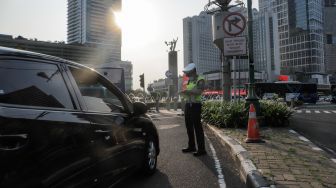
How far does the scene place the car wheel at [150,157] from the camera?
16.3ft

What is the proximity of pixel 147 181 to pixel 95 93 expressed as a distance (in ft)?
5.41

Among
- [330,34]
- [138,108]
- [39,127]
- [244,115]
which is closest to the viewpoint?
[39,127]

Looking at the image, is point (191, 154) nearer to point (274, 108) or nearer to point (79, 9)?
point (274, 108)

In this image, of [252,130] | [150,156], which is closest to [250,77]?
[252,130]

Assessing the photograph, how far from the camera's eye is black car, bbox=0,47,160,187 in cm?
217

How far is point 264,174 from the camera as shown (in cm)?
466

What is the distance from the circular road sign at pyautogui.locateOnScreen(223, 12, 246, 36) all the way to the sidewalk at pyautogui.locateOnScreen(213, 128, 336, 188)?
3424 millimetres

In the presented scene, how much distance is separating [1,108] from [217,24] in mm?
14852

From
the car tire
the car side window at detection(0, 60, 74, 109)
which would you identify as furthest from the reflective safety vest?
the car side window at detection(0, 60, 74, 109)

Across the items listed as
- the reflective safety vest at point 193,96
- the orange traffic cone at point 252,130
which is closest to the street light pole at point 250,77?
the orange traffic cone at point 252,130

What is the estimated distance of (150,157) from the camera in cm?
513

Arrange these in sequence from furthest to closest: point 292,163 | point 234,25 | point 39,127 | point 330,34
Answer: point 330,34
point 234,25
point 292,163
point 39,127

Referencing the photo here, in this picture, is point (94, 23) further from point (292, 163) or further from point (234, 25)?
point (292, 163)

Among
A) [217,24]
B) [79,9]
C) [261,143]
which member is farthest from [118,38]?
[261,143]
